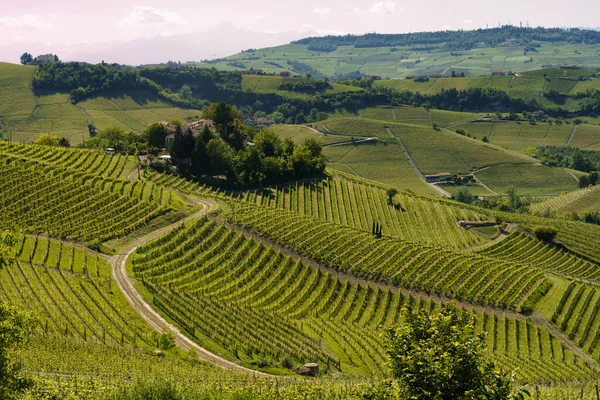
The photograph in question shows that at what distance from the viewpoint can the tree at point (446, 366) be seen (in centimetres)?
2384

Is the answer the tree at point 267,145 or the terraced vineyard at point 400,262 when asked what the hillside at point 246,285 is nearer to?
the terraced vineyard at point 400,262

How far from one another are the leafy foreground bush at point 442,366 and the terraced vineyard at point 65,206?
5466 centimetres

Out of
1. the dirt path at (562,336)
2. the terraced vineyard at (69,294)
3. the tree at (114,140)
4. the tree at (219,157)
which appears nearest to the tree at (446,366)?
the terraced vineyard at (69,294)

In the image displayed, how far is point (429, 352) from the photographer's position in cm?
2411

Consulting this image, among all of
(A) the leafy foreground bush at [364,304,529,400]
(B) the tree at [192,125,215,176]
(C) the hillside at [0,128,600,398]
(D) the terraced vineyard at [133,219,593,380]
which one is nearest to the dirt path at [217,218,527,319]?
(C) the hillside at [0,128,600,398]

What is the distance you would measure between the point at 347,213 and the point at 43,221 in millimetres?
55958

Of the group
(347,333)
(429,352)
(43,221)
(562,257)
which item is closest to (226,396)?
(429,352)

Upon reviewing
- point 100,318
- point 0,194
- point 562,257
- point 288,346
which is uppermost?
point 0,194

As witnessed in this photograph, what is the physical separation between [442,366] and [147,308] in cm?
4076

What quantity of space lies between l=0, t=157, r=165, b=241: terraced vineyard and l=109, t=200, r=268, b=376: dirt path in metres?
3.32

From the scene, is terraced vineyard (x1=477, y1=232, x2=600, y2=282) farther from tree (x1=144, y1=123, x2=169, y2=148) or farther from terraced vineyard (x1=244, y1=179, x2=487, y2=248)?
tree (x1=144, y1=123, x2=169, y2=148)

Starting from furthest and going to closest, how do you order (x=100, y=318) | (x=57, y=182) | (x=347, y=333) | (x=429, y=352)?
(x=57, y=182)
(x=347, y=333)
(x=100, y=318)
(x=429, y=352)

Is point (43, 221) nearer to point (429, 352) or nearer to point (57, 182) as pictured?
point (57, 182)

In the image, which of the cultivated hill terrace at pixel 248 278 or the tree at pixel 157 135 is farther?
the tree at pixel 157 135
